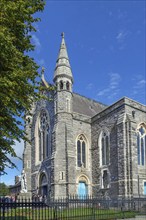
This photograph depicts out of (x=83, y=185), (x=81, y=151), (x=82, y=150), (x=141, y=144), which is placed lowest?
(x=83, y=185)

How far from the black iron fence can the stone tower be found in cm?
987

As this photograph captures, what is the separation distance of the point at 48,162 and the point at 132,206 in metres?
11.9

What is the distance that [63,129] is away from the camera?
29609mm

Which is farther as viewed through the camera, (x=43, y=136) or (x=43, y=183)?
(x=43, y=136)

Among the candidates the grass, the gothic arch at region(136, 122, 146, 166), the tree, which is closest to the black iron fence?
the grass

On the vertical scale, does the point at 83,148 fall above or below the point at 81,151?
above

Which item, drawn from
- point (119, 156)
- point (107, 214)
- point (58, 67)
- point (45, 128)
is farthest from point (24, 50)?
point (45, 128)

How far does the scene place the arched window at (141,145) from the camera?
1118 inches

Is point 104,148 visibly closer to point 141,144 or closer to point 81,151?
point 81,151

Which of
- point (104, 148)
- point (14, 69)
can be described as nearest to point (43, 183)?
point (104, 148)

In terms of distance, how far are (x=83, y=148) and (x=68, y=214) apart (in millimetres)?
17389

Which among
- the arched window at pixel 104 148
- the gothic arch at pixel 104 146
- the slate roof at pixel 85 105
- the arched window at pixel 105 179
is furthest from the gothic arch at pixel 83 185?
the slate roof at pixel 85 105

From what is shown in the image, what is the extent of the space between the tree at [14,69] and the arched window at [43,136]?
21.6 m

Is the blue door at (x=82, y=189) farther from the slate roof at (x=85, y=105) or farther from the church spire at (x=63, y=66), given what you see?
the church spire at (x=63, y=66)
